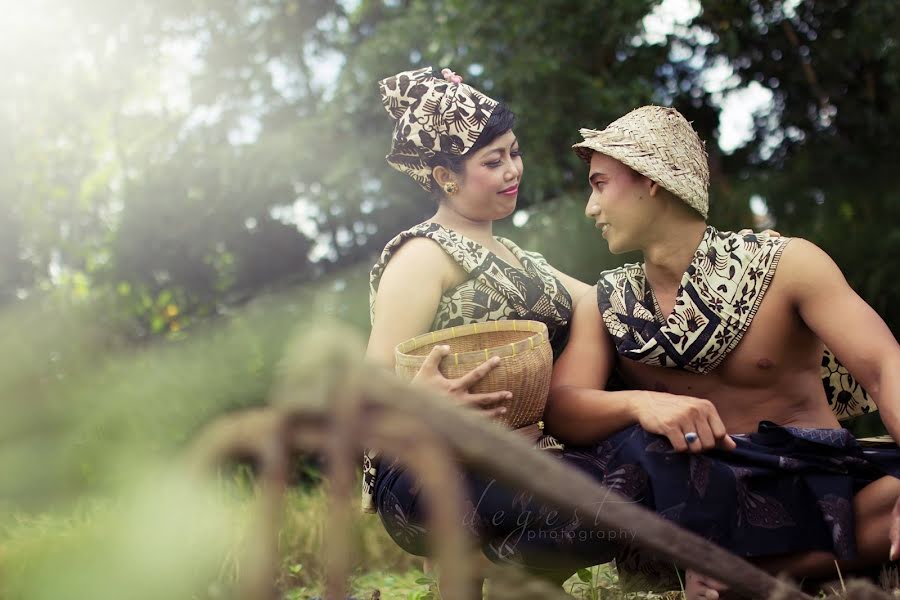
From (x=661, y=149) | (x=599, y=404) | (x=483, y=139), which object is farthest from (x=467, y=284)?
(x=661, y=149)

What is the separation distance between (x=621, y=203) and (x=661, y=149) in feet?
0.72

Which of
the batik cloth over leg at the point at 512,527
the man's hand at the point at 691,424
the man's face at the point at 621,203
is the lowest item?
the batik cloth over leg at the point at 512,527

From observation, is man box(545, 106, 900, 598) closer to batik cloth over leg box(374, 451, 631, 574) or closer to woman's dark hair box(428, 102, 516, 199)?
batik cloth over leg box(374, 451, 631, 574)

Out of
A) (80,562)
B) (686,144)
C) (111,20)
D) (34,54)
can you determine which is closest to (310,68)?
(111,20)

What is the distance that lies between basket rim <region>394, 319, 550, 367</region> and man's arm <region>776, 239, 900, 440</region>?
0.83 meters

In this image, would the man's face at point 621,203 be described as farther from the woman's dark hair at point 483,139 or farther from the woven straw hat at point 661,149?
the woman's dark hair at point 483,139

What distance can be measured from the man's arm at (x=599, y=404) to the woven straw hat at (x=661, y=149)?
21.3 inches

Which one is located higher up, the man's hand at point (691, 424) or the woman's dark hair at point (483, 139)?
the woman's dark hair at point (483, 139)

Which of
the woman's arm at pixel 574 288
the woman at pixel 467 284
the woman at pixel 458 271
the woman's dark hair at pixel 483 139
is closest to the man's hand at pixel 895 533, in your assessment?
the woman at pixel 467 284

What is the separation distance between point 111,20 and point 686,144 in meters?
10.2

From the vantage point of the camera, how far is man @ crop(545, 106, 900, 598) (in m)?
2.96

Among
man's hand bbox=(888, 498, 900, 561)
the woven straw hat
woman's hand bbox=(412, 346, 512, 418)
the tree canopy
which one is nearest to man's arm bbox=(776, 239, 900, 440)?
man's hand bbox=(888, 498, 900, 561)

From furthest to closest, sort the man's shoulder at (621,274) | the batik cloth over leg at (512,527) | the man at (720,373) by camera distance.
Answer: the man's shoulder at (621,274), the batik cloth over leg at (512,527), the man at (720,373)

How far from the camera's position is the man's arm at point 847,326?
2854 mm
